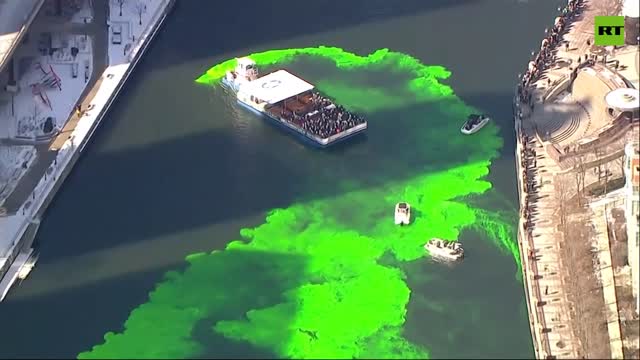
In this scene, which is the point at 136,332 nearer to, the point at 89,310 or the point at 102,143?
the point at 89,310

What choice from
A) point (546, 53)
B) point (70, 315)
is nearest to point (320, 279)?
point (70, 315)

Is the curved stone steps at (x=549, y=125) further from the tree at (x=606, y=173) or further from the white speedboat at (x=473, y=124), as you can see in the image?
the tree at (x=606, y=173)

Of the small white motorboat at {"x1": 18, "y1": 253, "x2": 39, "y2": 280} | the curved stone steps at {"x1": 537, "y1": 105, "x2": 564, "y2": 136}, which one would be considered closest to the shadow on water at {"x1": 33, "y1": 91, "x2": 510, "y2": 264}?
the small white motorboat at {"x1": 18, "y1": 253, "x2": 39, "y2": 280}

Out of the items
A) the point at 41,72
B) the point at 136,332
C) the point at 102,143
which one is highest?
the point at 41,72

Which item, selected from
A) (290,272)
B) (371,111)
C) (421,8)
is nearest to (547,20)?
(421,8)

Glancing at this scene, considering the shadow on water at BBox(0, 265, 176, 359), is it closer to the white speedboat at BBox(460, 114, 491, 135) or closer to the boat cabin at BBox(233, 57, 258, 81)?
the boat cabin at BBox(233, 57, 258, 81)

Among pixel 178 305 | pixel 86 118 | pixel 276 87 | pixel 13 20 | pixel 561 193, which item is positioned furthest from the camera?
pixel 13 20

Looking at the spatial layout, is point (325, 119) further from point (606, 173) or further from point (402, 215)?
point (606, 173)
